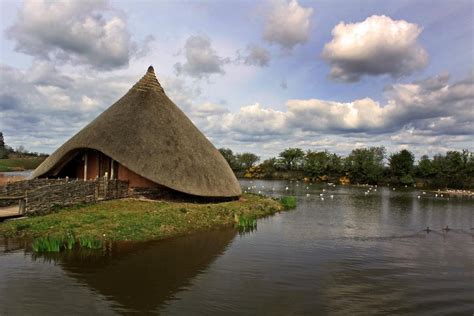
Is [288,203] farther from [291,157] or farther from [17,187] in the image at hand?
[291,157]

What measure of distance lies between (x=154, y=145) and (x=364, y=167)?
6307cm

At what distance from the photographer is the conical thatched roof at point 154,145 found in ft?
79.5

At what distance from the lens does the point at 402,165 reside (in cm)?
7894

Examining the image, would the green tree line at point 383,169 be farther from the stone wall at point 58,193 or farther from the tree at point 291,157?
the stone wall at point 58,193

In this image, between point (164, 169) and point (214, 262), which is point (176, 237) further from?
point (164, 169)

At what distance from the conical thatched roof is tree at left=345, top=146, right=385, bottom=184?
2202 inches

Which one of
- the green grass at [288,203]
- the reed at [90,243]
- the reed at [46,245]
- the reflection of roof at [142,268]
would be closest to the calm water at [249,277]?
the reflection of roof at [142,268]

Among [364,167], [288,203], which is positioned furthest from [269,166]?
[288,203]

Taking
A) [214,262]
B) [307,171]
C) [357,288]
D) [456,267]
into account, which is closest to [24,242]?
[214,262]

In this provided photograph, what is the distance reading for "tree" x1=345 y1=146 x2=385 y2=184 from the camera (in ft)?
260

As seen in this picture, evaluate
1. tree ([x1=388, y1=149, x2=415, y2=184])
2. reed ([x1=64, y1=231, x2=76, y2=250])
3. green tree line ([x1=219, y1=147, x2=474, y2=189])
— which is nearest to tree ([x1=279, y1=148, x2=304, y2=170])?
green tree line ([x1=219, y1=147, x2=474, y2=189])

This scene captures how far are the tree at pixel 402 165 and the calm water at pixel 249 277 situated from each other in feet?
202

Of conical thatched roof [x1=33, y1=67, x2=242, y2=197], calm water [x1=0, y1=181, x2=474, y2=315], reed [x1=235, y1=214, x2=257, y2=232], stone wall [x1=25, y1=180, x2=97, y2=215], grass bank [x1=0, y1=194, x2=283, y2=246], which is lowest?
calm water [x1=0, y1=181, x2=474, y2=315]

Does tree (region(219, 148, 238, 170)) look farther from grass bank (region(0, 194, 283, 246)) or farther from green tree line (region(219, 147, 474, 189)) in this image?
grass bank (region(0, 194, 283, 246))
